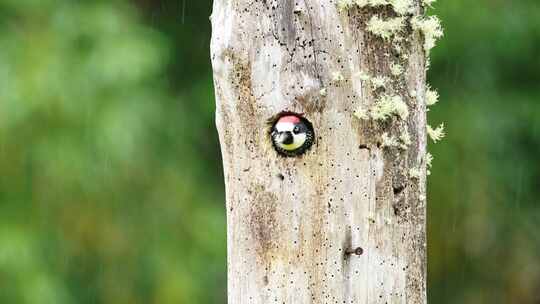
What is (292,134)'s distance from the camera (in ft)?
8.76

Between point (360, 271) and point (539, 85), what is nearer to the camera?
point (360, 271)

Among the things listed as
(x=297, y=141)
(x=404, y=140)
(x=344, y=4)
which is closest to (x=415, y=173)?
(x=404, y=140)

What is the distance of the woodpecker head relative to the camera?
105 inches

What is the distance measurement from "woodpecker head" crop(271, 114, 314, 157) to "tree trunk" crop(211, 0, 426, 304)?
0.02 m

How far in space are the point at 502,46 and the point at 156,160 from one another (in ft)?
8.06

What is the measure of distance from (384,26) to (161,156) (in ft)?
15.1

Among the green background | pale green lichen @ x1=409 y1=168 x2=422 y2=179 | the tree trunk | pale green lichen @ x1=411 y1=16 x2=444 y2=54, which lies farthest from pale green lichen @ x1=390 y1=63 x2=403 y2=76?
the green background

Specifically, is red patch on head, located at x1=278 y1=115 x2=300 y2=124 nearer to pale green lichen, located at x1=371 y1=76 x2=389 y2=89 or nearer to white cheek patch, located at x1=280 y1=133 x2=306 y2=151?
white cheek patch, located at x1=280 y1=133 x2=306 y2=151

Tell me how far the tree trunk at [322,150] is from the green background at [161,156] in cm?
384

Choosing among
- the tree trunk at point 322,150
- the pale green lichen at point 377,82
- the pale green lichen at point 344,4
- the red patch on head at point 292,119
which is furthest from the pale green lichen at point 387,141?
the pale green lichen at point 344,4

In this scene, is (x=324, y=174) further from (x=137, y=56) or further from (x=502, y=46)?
(x=502, y=46)

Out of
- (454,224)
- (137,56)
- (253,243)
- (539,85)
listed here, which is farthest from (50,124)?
(253,243)

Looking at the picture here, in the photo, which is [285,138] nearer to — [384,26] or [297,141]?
[297,141]

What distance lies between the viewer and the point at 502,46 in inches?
280
